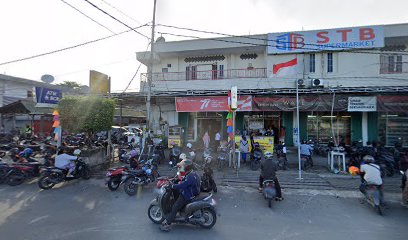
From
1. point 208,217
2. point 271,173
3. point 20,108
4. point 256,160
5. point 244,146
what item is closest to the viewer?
point 208,217

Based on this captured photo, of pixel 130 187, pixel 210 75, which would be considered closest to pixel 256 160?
pixel 130 187

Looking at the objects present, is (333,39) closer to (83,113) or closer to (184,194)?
(184,194)

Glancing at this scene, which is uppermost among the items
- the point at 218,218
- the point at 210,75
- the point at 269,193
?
the point at 210,75

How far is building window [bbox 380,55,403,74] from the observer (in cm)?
1412

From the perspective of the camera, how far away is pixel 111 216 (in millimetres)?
5102

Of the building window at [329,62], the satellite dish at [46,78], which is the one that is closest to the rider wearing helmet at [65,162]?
the satellite dish at [46,78]

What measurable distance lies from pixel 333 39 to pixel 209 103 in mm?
9276

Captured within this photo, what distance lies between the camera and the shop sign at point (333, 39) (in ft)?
45.2

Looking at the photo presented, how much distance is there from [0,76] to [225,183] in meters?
24.6

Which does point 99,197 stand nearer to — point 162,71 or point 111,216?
point 111,216

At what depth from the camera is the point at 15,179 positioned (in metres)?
7.55

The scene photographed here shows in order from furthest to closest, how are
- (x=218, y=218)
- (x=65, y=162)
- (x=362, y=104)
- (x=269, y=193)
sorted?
1. (x=362, y=104)
2. (x=65, y=162)
3. (x=269, y=193)
4. (x=218, y=218)

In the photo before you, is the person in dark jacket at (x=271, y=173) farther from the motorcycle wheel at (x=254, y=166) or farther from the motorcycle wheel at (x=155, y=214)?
the motorcycle wheel at (x=254, y=166)

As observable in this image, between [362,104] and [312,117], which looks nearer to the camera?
[362,104]
